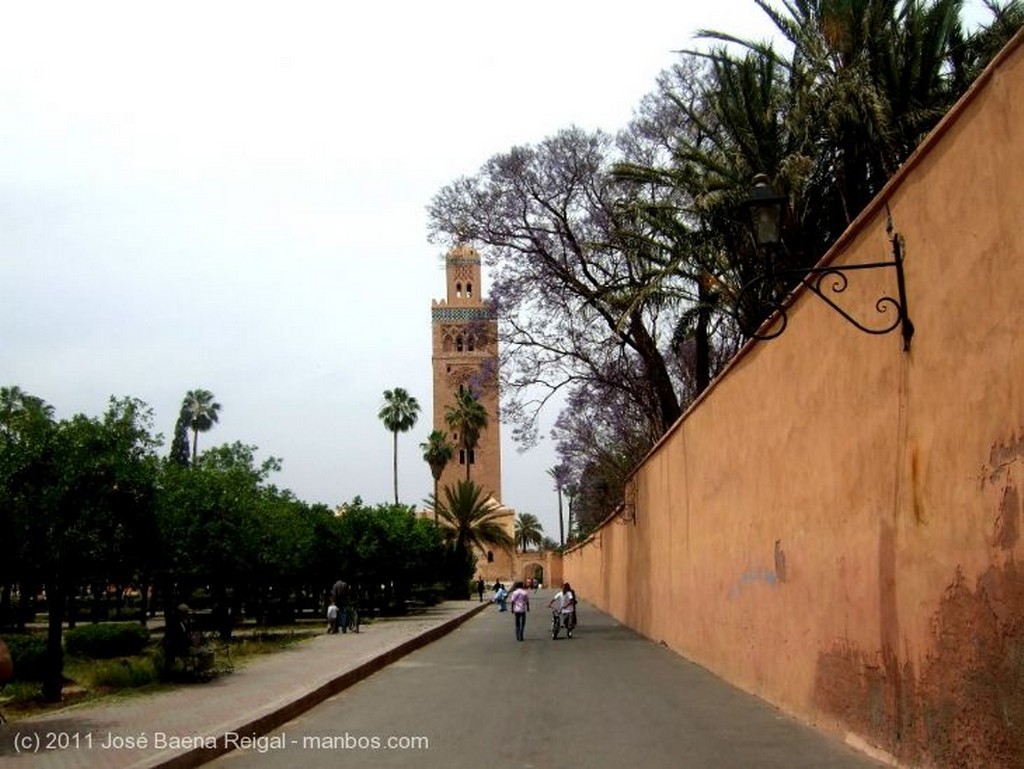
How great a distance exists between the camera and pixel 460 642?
1053 inches

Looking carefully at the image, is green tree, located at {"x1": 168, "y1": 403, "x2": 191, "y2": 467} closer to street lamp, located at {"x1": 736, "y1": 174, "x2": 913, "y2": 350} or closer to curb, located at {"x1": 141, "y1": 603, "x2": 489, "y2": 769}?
curb, located at {"x1": 141, "y1": 603, "x2": 489, "y2": 769}

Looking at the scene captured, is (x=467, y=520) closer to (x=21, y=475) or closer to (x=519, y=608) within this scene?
(x=519, y=608)

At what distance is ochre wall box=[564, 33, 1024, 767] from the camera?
6.15 metres

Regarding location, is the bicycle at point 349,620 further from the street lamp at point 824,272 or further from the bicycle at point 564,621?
the street lamp at point 824,272

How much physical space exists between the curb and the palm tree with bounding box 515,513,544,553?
102m

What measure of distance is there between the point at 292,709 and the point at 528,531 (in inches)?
4619

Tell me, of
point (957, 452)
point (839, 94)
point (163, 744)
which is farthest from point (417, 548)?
point (957, 452)

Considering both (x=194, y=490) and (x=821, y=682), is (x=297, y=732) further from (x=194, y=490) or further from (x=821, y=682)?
(x=194, y=490)

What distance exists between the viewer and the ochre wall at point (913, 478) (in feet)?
20.2

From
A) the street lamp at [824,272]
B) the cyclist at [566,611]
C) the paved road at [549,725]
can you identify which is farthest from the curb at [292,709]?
the street lamp at [824,272]

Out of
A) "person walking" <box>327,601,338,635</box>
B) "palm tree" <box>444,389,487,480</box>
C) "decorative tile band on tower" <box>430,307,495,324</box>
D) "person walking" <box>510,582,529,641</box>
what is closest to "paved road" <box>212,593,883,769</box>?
"person walking" <box>510,582,529,641</box>

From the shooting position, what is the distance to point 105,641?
2381 cm

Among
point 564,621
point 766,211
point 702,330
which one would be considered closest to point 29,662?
point 564,621

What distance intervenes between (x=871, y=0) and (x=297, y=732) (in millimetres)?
14329
